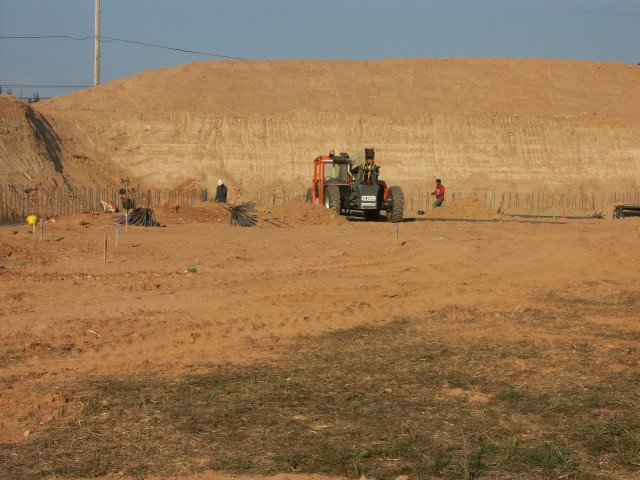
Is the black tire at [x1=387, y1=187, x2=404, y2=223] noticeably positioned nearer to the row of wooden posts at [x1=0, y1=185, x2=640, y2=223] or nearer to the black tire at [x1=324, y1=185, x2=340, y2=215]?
the black tire at [x1=324, y1=185, x2=340, y2=215]

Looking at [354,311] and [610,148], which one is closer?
[354,311]

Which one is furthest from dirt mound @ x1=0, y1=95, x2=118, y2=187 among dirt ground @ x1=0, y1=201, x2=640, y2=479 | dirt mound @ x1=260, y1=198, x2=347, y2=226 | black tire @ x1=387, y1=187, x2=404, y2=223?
black tire @ x1=387, y1=187, x2=404, y2=223

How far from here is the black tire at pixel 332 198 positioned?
26.8 m

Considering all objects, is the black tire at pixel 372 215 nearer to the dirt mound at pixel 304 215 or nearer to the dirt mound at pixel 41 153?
the dirt mound at pixel 304 215

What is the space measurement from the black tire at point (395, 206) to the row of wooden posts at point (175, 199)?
6.65m

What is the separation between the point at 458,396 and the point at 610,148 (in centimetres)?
4532

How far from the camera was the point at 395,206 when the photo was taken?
26.8 metres

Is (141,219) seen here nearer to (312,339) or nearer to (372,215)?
(372,215)

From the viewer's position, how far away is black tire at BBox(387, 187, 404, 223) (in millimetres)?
26844

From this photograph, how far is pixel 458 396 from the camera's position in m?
7.57

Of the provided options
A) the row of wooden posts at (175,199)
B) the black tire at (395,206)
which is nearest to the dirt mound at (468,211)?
the row of wooden posts at (175,199)

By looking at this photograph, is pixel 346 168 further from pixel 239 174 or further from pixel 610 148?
pixel 610 148

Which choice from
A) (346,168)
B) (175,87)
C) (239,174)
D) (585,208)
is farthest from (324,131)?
(346,168)

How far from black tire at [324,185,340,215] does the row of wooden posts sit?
4507 mm
